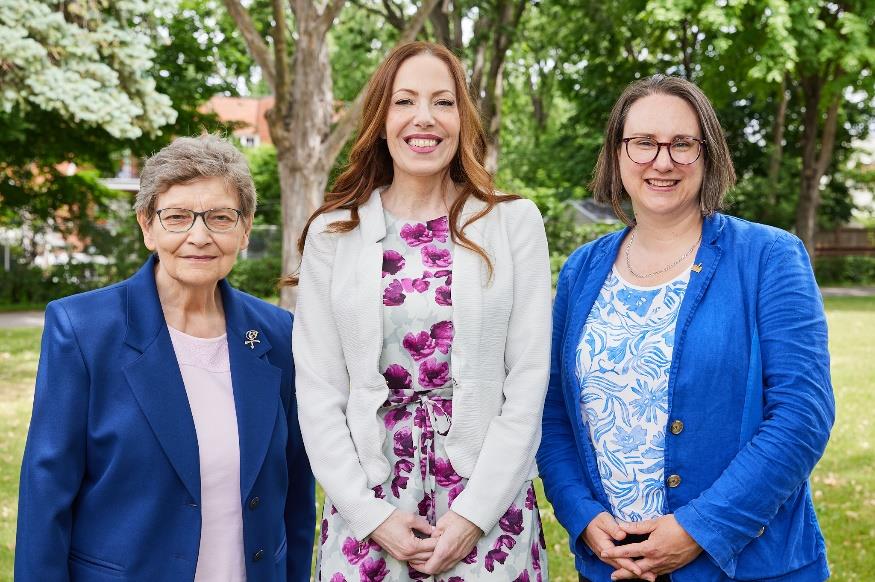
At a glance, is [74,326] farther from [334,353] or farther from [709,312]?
[709,312]

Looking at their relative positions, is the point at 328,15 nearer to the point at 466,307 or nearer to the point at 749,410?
the point at 466,307

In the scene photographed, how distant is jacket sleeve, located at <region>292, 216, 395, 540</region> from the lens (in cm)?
260

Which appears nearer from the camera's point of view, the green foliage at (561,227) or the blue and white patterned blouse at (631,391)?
the blue and white patterned blouse at (631,391)

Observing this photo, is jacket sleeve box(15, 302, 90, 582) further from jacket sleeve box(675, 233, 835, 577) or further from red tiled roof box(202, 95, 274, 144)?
red tiled roof box(202, 95, 274, 144)

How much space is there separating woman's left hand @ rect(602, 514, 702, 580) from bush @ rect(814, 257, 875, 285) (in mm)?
28381

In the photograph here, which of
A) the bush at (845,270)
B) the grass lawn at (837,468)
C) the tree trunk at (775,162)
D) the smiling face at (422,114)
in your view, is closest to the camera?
the smiling face at (422,114)

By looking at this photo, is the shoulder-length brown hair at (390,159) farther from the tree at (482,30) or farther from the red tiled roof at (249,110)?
the red tiled roof at (249,110)

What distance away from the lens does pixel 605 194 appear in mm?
3014

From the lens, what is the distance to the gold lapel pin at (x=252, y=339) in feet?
9.20

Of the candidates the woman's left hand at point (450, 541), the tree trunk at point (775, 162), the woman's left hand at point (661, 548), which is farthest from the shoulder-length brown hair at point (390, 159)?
the tree trunk at point (775, 162)

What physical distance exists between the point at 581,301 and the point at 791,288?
617mm

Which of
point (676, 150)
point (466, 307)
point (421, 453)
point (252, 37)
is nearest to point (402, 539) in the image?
point (421, 453)

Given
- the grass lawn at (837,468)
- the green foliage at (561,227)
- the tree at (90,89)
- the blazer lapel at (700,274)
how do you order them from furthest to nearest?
1. the green foliage at (561,227)
2. the tree at (90,89)
3. the grass lawn at (837,468)
4. the blazer lapel at (700,274)

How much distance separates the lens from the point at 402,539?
2590 mm
